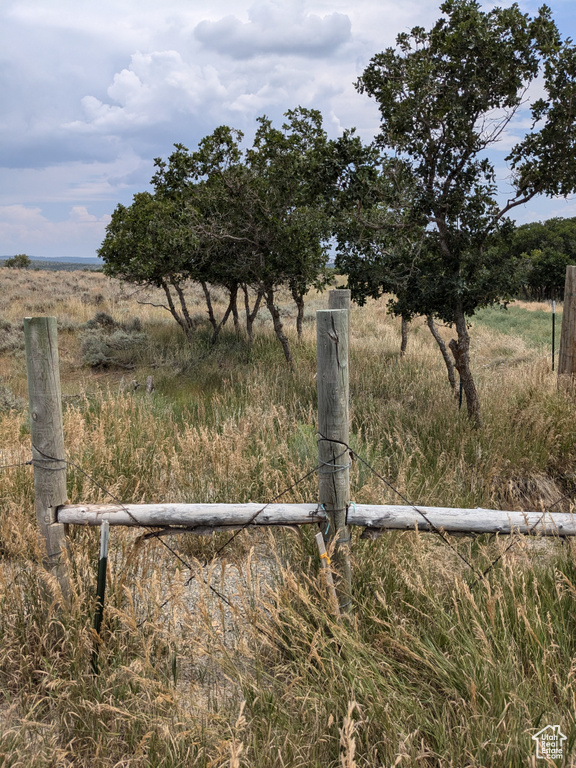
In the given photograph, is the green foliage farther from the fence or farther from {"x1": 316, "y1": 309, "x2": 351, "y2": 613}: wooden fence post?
{"x1": 316, "y1": 309, "x2": 351, "y2": 613}: wooden fence post

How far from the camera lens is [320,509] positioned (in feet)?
9.41

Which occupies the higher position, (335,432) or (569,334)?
(569,334)

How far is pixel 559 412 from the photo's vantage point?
20.9 ft

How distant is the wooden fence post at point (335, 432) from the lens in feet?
8.98

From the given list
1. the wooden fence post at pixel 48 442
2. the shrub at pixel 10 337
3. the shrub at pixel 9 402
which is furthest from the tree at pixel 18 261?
the wooden fence post at pixel 48 442

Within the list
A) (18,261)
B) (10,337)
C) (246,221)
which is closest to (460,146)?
(246,221)

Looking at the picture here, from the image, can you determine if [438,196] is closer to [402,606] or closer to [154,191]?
[402,606]

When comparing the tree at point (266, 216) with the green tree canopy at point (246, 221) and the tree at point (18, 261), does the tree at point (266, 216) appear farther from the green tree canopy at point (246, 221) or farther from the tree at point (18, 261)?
the tree at point (18, 261)

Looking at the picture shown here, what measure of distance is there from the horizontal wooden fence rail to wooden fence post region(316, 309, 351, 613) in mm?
78

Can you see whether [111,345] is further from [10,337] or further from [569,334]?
[569,334]

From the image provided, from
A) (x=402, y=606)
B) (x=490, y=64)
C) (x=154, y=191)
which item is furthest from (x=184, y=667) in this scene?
(x=154, y=191)

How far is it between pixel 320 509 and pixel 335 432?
1.32 ft

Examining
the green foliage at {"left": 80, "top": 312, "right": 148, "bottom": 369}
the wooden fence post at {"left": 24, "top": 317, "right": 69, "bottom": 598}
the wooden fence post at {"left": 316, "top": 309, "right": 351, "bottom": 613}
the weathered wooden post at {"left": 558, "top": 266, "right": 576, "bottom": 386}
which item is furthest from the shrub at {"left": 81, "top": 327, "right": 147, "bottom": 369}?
the wooden fence post at {"left": 316, "top": 309, "right": 351, "bottom": 613}

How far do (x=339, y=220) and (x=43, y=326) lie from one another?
446 centimetres
